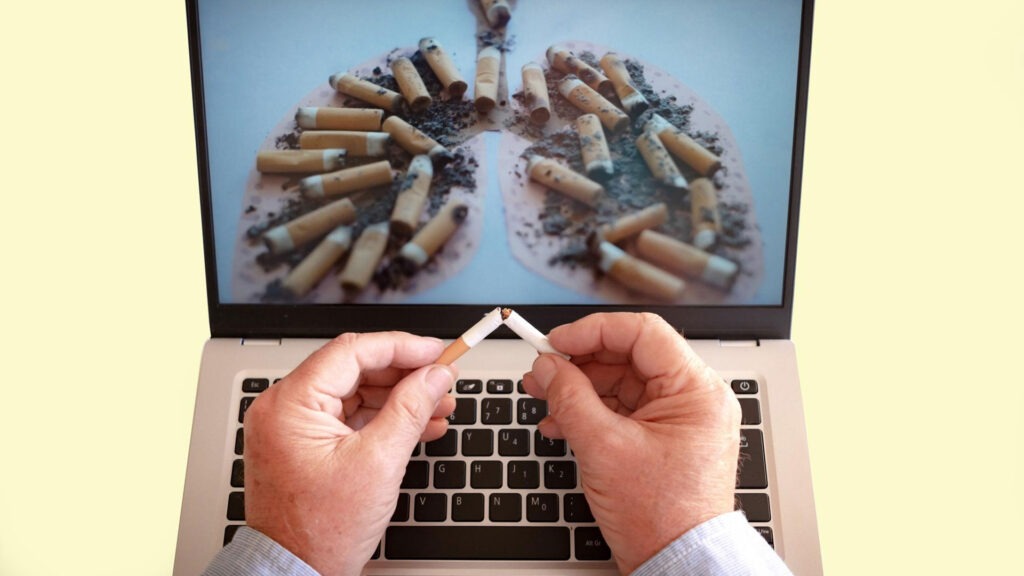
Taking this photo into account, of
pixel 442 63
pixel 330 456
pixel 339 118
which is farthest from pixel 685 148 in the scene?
pixel 330 456

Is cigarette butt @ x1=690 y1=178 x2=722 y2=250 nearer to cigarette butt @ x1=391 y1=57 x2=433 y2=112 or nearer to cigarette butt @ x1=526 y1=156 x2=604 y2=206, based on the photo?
cigarette butt @ x1=526 y1=156 x2=604 y2=206

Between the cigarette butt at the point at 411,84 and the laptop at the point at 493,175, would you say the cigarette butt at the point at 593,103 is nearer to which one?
the laptop at the point at 493,175

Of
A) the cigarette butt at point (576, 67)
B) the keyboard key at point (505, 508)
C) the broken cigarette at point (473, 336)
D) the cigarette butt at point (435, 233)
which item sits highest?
the cigarette butt at point (576, 67)

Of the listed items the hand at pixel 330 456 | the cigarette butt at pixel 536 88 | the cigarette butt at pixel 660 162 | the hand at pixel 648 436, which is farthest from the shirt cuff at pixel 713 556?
the cigarette butt at pixel 536 88

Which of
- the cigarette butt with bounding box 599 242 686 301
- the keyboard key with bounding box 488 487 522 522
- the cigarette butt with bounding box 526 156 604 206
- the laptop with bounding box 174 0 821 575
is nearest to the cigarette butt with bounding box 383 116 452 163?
the laptop with bounding box 174 0 821 575

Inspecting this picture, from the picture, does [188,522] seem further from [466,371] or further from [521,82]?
[521,82]

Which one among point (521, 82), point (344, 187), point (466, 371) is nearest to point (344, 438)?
point (466, 371)
